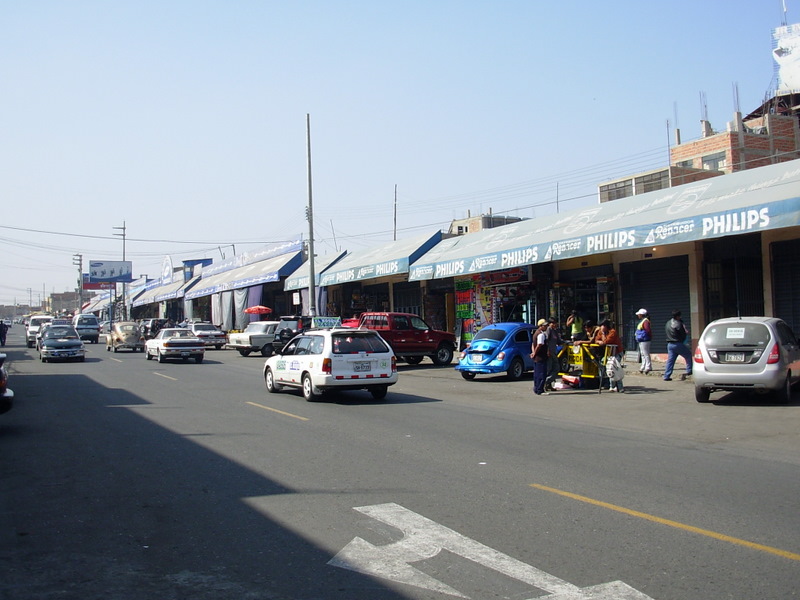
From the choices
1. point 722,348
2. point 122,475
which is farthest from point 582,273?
point 122,475

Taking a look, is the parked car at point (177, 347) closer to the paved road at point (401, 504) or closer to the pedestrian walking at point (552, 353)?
the paved road at point (401, 504)

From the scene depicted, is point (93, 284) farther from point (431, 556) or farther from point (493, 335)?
point (431, 556)

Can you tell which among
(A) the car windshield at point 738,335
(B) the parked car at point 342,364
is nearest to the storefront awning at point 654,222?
(A) the car windshield at point 738,335

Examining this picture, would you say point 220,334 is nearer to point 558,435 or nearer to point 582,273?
point 582,273

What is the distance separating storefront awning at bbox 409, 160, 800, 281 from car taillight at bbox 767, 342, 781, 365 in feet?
9.81

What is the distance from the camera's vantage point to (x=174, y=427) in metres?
12.2

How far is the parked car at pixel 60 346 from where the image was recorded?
1233 inches

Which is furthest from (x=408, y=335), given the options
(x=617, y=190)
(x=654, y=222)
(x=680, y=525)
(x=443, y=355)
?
(x=617, y=190)

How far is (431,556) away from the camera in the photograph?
5.51m

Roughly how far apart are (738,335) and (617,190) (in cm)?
4294

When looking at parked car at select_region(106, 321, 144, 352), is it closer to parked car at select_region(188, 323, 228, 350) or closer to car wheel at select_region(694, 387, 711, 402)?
parked car at select_region(188, 323, 228, 350)

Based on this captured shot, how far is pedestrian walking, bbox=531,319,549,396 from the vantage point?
56.0 feet

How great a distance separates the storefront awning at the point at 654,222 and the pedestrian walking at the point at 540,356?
4.29m

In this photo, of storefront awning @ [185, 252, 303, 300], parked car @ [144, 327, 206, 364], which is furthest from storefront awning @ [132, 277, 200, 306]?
parked car @ [144, 327, 206, 364]
